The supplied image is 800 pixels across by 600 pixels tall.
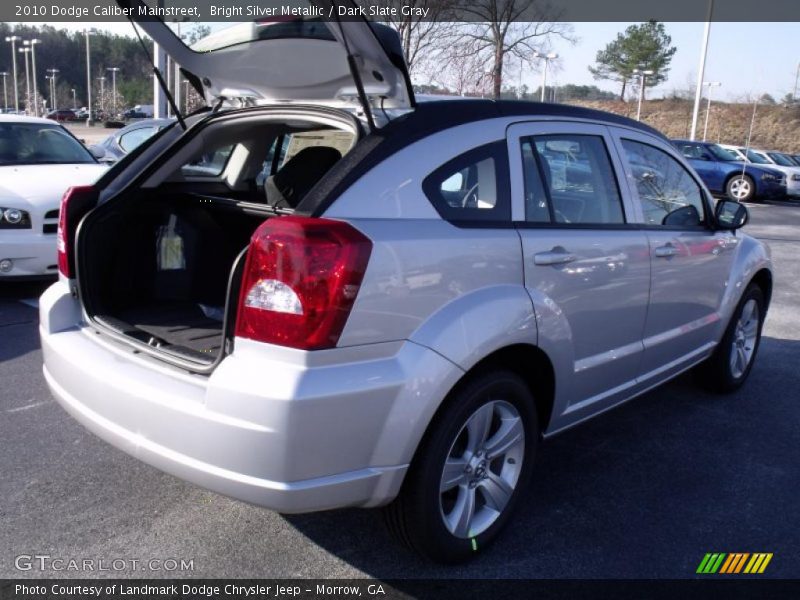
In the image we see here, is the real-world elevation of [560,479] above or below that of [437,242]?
below

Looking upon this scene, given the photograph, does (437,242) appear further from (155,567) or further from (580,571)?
(155,567)

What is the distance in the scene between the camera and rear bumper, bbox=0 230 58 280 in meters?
6.25

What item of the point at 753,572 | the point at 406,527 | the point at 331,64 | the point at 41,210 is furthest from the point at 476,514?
the point at 41,210

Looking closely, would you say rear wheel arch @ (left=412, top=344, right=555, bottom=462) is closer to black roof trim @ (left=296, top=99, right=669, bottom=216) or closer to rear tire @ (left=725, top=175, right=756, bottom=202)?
black roof trim @ (left=296, top=99, right=669, bottom=216)

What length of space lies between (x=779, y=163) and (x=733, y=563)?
954 inches

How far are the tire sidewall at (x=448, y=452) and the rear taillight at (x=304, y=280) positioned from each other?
585 millimetres

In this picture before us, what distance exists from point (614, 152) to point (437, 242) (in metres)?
1.51

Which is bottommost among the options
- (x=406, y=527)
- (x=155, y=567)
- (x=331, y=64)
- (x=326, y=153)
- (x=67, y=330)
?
(x=155, y=567)

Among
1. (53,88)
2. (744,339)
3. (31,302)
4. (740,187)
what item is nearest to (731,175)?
(740,187)

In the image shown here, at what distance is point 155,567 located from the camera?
280 cm

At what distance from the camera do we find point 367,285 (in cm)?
235

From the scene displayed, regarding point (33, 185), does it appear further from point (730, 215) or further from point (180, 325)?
point (730, 215)

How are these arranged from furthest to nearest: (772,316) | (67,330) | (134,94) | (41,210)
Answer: (134,94) → (772,316) → (41,210) → (67,330)

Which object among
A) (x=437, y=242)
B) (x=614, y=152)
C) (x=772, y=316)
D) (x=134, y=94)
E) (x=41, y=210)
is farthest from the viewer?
(x=134, y=94)
